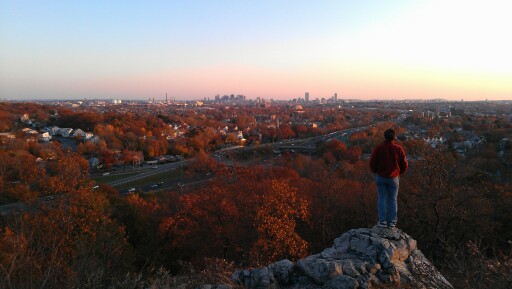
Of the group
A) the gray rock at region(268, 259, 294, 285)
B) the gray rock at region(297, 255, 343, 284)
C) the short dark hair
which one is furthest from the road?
the short dark hair

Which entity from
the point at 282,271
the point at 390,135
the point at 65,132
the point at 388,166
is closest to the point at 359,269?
the point at 282,271

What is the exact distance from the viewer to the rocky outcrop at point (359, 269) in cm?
502

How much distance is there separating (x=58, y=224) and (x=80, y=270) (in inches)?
210

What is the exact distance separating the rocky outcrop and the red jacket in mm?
992

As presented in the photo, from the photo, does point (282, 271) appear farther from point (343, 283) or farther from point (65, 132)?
point (65, 132)

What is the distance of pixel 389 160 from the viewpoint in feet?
18.4

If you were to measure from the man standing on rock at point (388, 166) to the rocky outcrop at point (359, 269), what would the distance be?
0.61 m

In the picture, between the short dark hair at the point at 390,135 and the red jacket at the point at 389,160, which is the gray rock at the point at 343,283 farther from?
the short dark hair at the point at 390,135

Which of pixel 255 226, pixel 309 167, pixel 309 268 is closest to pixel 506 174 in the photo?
pixel 309 167

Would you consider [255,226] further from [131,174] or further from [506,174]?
[131,174]

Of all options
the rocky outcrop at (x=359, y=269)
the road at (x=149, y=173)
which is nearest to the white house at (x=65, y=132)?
the road at (x=149, y=173)

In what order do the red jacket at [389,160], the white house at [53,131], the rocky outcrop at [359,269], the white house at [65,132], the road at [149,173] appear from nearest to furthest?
1. the rocky outcrop at [359,269]
2. the red jacket at [389,160]
3. the road at [149,173]
4. the white house at [65,132]
5. the white house at [53,131]

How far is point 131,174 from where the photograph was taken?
32719 millimetres

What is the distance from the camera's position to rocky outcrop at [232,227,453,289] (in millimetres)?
5016
